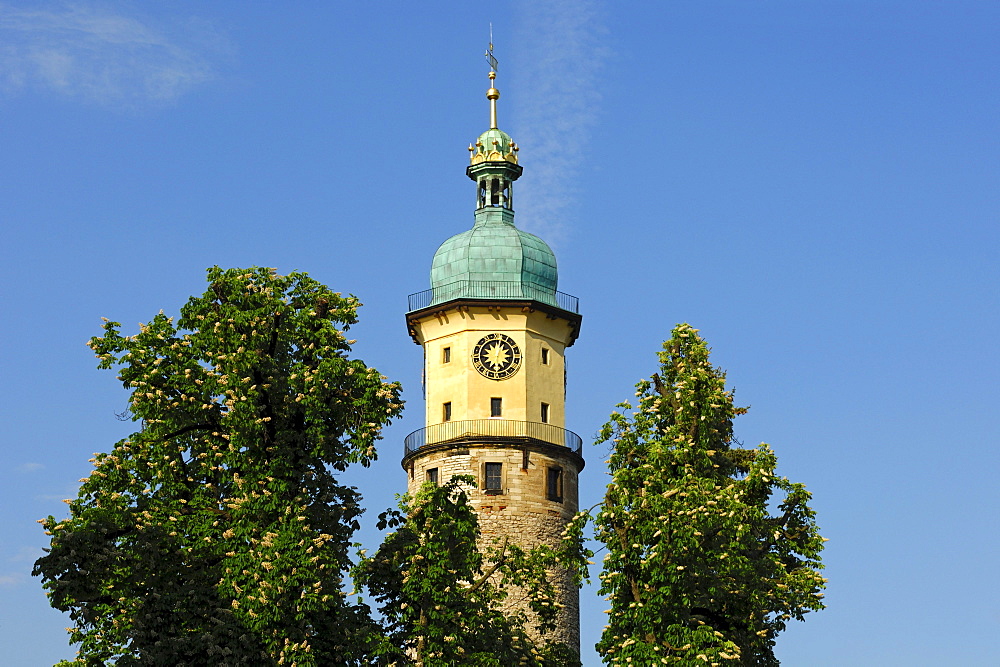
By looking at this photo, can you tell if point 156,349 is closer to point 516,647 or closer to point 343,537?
point 343,537

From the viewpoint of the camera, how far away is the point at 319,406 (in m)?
43.8

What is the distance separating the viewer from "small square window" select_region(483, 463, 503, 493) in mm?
74625

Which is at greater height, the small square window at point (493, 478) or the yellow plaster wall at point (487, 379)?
the yellow plaster wall at point (487, 379)

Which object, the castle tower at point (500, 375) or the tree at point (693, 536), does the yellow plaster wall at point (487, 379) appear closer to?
the castle tower at point (500, 375)

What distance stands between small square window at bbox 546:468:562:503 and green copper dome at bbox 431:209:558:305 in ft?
27.5

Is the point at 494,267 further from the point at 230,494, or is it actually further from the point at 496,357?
the point at 230,494

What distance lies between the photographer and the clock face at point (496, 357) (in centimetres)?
7800

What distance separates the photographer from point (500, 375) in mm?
77938

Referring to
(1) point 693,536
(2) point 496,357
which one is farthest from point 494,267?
(1) point 693,536

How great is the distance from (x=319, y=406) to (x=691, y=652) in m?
12.1

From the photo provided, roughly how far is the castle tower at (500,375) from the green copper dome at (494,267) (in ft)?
0.15

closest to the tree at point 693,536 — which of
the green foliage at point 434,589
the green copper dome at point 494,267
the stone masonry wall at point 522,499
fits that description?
the green foliage at point 434,589

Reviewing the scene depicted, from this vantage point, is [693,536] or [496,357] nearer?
[693,536]

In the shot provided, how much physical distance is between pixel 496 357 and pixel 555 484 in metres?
6.62
